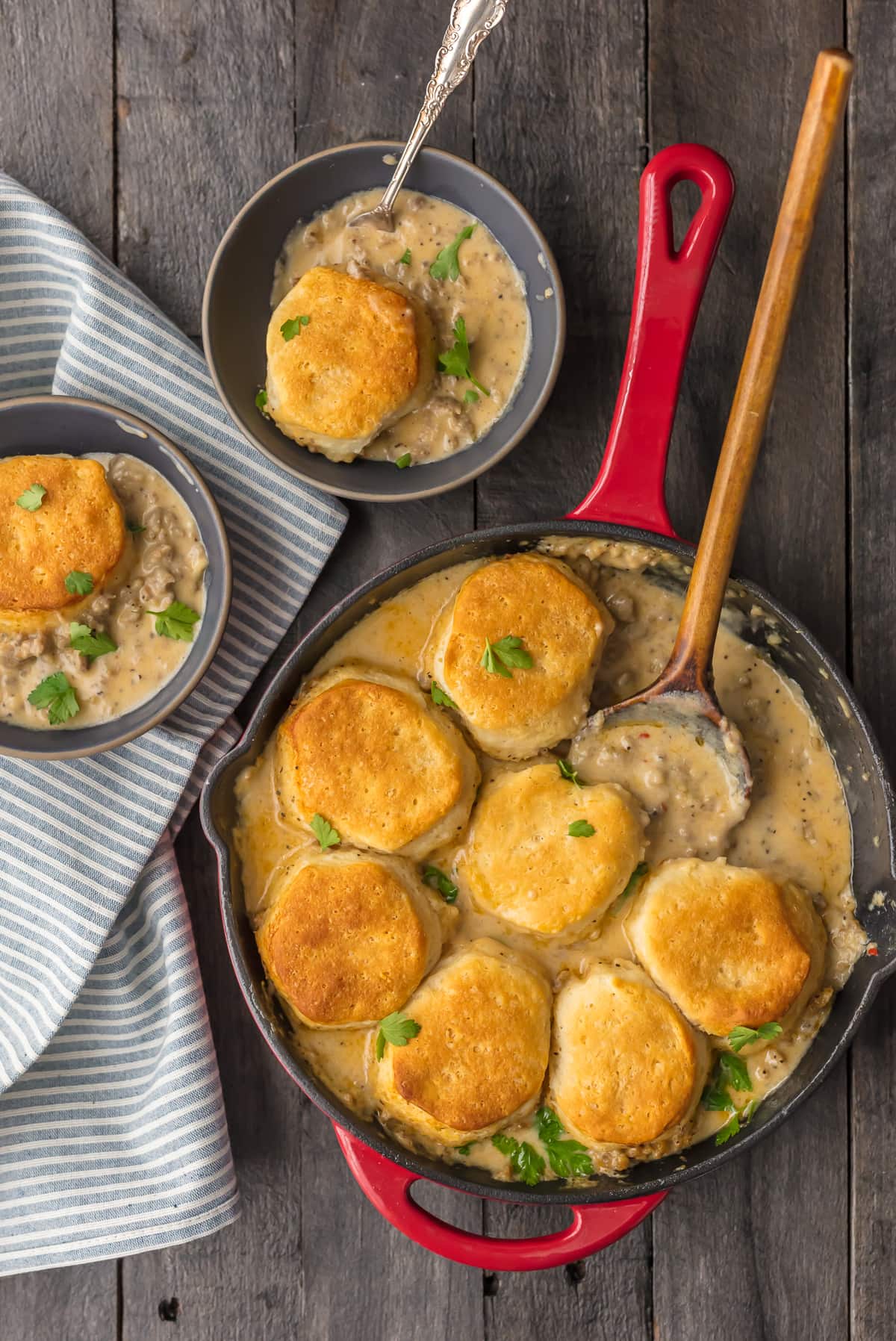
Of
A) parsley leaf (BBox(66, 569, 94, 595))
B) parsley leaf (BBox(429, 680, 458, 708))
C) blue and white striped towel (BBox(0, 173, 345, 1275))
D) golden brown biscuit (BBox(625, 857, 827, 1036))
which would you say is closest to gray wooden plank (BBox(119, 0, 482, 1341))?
blue and white striped towel (BBox(0, 173, 345, 1275))

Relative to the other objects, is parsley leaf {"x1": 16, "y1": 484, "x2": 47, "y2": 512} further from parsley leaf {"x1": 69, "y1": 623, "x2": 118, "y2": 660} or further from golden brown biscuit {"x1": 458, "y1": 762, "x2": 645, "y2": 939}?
golden brown biscuit {"x1": 458, "y1": 762, "x2": 645, "y2": 939}

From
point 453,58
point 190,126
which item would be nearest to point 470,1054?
point 453,58

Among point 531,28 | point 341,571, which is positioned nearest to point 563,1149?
point 341,571

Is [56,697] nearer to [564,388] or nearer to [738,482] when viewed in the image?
[564,388]

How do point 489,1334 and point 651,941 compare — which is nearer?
point 651,941

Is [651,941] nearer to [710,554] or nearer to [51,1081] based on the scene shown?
[710,554]
